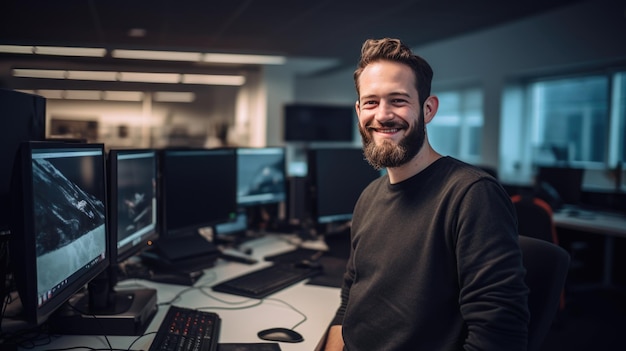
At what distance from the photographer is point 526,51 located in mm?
5859

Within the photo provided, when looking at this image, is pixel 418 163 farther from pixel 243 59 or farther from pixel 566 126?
pixel 243 59

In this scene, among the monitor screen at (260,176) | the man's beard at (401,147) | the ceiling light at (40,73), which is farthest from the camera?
the ceiling light at (40,73)

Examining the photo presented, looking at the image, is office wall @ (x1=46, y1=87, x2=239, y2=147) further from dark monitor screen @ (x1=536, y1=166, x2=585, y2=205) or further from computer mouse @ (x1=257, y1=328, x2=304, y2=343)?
computer mouse @ (x1=257, y1=328, x2=304, y2=343)

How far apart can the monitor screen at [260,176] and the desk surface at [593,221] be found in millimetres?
2508

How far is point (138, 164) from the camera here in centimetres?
167

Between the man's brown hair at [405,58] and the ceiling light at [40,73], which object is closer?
the man's brown hair at [405,58]

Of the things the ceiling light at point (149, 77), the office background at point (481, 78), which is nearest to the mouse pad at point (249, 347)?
the office background at point (481, 78)

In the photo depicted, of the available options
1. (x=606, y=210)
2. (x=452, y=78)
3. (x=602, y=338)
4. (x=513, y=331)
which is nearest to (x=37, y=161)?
(x=513, y=331)

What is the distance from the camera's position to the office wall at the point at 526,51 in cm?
505

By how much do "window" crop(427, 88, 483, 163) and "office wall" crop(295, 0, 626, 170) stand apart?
0.86ft

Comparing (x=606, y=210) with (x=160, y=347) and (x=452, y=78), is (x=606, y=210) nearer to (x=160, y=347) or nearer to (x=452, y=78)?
(x=452, y=78)

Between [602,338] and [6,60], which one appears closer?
[602,338]

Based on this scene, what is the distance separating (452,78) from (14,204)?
6907mm

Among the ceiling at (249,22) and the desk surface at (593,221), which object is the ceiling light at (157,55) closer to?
the ceiling at (249,22)
